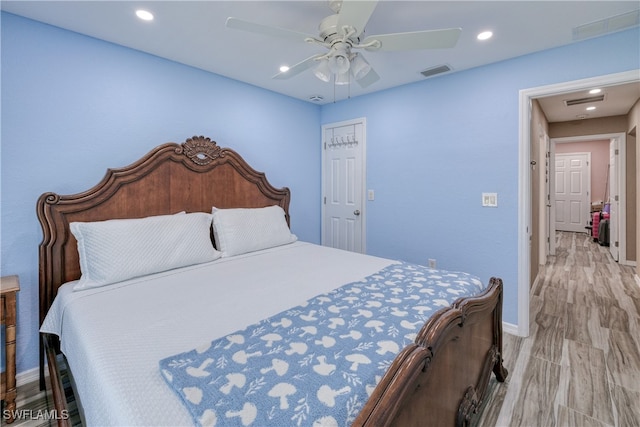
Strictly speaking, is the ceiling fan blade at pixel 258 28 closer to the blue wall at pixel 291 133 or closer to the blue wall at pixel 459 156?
the blue wall at pixel 291 133

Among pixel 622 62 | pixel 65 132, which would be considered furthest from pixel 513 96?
pixel 65 132

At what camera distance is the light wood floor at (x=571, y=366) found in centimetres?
181

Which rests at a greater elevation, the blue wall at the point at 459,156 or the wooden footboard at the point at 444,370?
the blue wall at the point at 459,156

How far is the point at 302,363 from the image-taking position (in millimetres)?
1054

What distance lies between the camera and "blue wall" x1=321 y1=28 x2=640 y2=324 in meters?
2.55

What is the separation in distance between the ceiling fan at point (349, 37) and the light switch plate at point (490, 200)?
1674 mm

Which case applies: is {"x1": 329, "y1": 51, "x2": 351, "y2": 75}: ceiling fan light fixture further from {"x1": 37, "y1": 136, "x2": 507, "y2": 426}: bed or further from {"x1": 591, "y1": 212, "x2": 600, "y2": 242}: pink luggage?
{"x1": 591, "y1": 212, "x2": 600, "y2": 242}: pink luggage

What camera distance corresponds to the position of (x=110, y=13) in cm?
200

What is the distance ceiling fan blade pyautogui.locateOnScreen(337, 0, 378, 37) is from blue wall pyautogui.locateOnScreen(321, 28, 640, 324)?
1.86 meters

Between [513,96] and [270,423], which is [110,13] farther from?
[513,96]

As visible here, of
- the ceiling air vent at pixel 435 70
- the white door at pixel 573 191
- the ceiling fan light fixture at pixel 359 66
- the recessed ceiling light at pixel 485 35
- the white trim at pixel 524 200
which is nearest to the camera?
the ceiling fan light fixture at pixel 359 66

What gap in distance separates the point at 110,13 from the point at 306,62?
1328 mm

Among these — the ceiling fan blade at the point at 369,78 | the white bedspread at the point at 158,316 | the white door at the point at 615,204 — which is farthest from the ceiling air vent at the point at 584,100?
the white bedspread at the point at 158,316

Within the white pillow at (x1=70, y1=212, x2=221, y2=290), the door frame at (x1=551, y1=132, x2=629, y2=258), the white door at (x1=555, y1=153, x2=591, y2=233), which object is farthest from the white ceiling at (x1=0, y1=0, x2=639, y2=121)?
the white door at (x1=555, y1=153, x2=591, y2=233)
